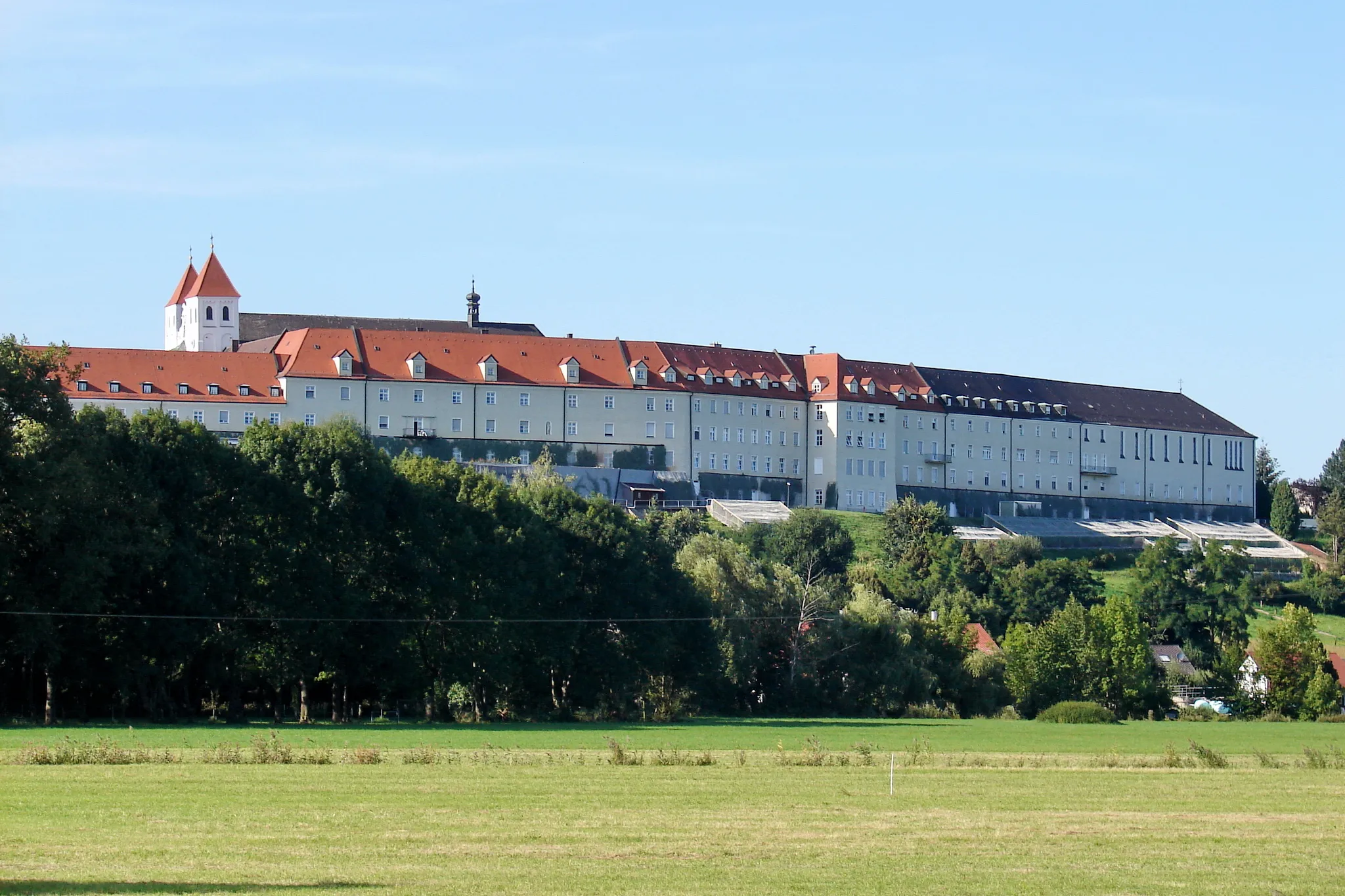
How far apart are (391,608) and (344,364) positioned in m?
60.6

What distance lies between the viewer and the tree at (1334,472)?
16325 cm

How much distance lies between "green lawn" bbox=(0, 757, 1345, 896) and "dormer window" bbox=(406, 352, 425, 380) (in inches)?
3519

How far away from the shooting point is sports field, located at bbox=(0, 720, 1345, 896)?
18.0 meters

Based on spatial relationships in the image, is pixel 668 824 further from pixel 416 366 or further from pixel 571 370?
pixel 571 370

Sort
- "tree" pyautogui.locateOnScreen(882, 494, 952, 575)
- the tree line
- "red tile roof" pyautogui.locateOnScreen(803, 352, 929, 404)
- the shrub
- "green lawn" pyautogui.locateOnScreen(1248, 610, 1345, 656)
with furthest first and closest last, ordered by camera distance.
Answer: "red tile roof" pyautogui.locateOnScreen(803, 352, 929, 404)
"tree" pyautogui.locateOnScreen(882, 494, 952, 575)
"green lawn" pyautogui.locateOnScreen(1248, 610, 1345, 656)
the tree line
the shrub

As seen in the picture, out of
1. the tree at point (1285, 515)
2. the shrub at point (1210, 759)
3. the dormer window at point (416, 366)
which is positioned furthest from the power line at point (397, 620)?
the tree at point (1285, 515)

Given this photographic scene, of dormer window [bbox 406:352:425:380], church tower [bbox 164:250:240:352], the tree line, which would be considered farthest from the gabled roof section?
the tree line

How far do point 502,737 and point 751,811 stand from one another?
878 inches

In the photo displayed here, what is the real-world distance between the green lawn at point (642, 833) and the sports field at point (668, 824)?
2.4 inches

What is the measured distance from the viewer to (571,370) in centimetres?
12431

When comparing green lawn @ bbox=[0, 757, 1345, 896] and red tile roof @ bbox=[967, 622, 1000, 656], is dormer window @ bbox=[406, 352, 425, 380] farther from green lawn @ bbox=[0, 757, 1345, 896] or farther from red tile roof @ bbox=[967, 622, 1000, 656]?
green lawn @ bbox=[0, 757, 1345, 896]

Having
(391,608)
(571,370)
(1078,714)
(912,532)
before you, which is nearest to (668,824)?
(391,608)

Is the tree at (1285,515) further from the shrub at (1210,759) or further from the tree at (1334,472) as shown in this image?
the shrub at (1210,759)

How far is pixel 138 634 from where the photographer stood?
52250mm
